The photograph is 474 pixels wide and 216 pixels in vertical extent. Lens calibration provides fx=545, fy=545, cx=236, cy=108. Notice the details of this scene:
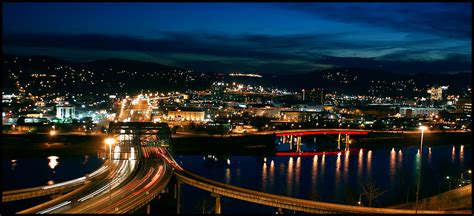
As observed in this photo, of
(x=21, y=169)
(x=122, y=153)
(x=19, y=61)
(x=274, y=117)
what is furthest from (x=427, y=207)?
(x=19, y=61)

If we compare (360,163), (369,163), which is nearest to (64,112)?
(360,163)

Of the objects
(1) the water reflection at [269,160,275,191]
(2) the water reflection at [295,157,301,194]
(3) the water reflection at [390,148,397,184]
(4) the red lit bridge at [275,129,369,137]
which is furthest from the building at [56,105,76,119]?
(3) the water reflection at [390,148,397,184]

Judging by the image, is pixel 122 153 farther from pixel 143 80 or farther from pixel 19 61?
pixel 143 80

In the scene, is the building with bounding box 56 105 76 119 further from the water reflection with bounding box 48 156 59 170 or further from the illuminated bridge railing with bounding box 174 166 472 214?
the illuminated bridge railing with bounding box 174 166 472 214

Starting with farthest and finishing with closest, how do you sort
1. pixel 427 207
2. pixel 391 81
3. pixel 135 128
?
pixel 391 81
pixel 135 128
pixel 427 207

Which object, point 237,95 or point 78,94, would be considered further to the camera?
point 237,95

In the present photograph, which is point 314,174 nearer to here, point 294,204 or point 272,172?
point 272,172

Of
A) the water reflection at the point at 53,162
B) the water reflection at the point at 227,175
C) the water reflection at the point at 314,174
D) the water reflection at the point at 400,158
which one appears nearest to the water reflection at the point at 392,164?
the water reflection at the point at 400,158

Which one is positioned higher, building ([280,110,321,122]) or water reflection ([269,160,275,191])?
building ([280,110,321,122])
